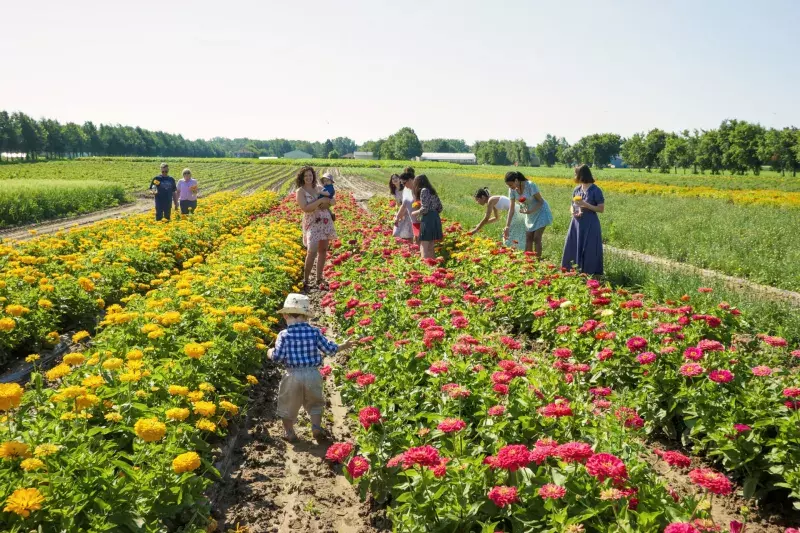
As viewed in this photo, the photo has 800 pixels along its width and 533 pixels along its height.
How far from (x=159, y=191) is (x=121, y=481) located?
1240 cm

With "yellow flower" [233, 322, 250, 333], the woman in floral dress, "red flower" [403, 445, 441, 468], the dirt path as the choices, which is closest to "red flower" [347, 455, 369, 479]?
"red flower" [403, 445, 441, 468]

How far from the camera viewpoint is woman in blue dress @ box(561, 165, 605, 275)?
7.74 meters

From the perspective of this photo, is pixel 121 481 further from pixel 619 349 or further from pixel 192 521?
pixel 619 349

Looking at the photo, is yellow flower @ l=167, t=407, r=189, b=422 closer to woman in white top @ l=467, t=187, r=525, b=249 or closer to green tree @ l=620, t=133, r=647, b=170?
woman in white top @ l=467, t=187, r=525, b=249

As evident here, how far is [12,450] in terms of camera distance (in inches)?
107

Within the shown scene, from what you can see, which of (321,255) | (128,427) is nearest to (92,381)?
(128,427)

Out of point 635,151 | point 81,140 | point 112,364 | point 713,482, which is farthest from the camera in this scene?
point 81,140

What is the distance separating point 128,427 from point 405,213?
720 cm

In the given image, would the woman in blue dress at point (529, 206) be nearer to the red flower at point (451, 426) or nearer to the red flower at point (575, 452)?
the red flower at point (451, 426)

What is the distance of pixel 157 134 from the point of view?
145 metres

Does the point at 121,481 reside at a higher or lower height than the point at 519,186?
lower

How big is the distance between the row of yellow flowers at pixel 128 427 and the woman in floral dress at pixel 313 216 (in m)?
3.56

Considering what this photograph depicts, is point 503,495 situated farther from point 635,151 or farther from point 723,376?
point 635,151

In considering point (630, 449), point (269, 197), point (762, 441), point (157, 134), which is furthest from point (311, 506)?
point (157, 134)
